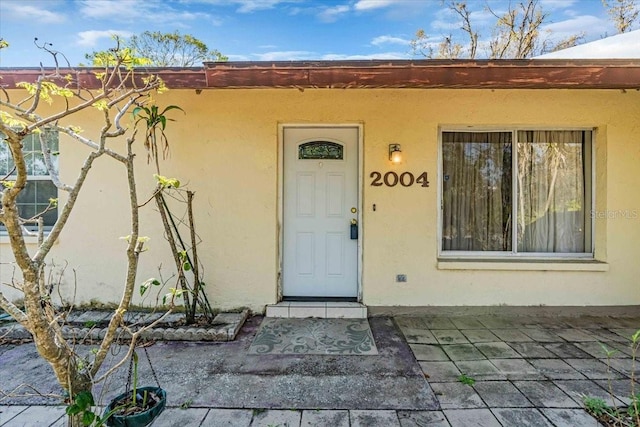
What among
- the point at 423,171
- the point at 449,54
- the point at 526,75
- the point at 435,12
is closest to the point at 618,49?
the point at 526,75

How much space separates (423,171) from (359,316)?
196 cm

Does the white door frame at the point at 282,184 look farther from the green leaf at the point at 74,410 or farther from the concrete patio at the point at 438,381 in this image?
the green leaf at the point at 74,410

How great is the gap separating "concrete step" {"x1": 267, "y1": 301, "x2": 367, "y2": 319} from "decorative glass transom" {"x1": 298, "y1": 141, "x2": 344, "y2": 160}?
6.12 ft

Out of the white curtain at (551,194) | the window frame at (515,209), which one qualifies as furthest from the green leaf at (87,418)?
the white curtain at (551,194)

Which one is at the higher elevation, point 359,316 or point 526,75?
point 526,75

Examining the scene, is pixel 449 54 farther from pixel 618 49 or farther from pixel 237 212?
pixel 237 212

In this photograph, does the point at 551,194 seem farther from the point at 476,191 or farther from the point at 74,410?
the point at 74,410

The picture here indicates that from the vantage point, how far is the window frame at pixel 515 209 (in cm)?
428

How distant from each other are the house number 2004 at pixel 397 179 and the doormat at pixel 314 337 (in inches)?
66.9

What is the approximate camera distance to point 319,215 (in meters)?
4.34

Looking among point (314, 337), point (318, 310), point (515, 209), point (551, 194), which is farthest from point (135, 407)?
point (551, 194)

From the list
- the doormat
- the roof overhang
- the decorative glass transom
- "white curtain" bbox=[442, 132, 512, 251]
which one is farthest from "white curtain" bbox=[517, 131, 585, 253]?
the doormat

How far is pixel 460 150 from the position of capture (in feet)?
14.4

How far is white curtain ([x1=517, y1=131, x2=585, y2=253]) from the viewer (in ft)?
14.3
